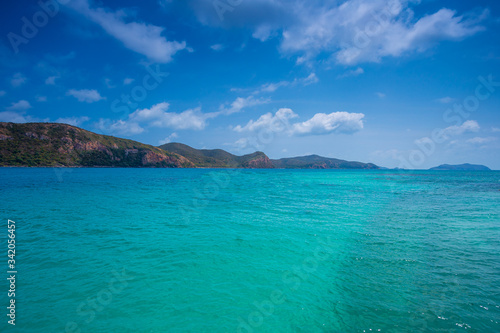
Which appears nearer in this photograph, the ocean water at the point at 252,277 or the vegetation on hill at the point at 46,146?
the ocean water at the point at 252,277

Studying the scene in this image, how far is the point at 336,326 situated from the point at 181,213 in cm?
1673

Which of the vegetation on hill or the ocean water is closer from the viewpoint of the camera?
the ocean water

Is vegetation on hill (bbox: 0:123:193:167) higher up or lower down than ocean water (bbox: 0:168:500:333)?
higher up

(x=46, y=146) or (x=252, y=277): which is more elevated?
(x=46, y=146)

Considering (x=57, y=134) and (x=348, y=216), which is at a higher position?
(x=57, y=134)

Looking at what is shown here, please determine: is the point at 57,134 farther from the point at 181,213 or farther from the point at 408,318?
the point at 408,318

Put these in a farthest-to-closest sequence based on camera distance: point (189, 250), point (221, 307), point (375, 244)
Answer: point (375, 244)
point (189, 250)
point (221, 307)

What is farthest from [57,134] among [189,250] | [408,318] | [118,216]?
[408,318]

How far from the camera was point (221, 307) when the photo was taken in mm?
6973

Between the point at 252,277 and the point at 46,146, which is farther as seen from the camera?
the point at 46,146

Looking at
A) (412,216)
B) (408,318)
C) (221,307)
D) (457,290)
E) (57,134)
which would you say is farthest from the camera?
(57,134)

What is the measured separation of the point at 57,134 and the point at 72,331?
198107 mm

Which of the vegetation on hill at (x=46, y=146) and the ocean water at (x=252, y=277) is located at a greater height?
the vegetation on hill at (x=46, y=146)

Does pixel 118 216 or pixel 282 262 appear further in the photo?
pixel 118 216
